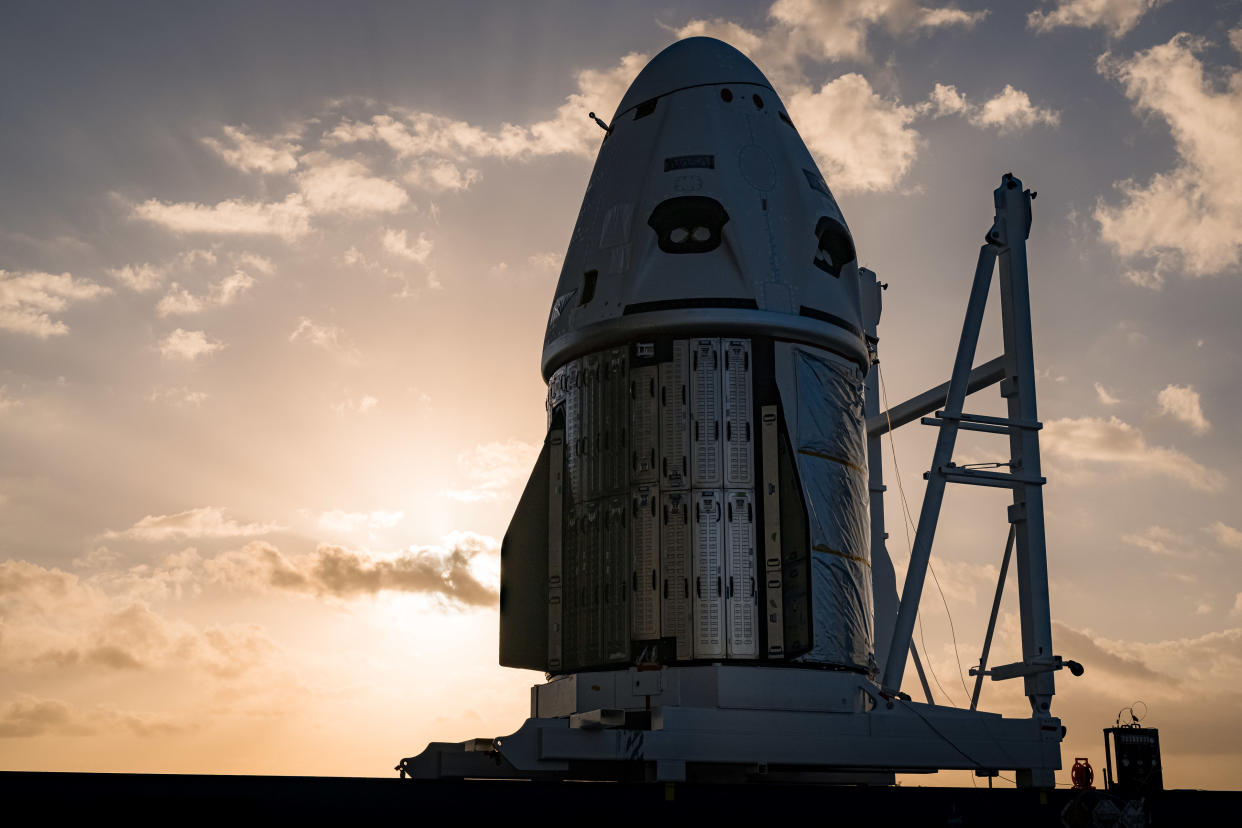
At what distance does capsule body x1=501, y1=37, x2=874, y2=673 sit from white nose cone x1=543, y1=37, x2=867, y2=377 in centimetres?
5

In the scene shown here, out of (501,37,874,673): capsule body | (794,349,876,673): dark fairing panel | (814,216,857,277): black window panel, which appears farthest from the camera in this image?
(814,216,857,277): black window panel

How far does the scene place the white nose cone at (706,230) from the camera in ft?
87.8

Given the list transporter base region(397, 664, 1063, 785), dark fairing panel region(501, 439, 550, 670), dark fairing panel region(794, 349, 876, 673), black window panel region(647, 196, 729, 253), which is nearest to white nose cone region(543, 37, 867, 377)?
black window panel region(647, 196, 729, 253)

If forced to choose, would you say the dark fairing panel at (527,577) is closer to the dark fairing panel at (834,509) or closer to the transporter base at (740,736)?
the transporter base at (740,736)

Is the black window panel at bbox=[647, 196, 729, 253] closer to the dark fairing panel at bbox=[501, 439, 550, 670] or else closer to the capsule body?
the capsule body

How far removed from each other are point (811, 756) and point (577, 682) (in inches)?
183

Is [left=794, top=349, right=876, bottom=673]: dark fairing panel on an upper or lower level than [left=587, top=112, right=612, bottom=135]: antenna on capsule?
lower

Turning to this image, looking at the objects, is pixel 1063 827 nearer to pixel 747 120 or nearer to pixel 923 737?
pixel 923 737

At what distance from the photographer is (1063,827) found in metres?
22.0

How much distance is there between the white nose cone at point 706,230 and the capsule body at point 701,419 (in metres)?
0.05

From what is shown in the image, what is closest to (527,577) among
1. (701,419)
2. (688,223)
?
(701,419)

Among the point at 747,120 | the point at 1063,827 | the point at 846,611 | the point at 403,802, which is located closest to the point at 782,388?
the point at 846,611

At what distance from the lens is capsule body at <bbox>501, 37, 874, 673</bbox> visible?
25391 mm

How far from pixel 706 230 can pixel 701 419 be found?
13.4 feet
